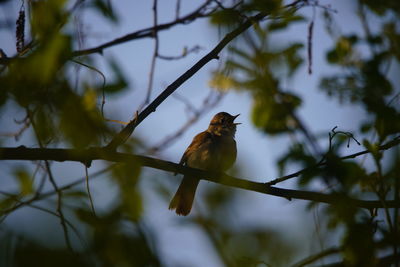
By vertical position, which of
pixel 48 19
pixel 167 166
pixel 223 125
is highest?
pixel 223 125

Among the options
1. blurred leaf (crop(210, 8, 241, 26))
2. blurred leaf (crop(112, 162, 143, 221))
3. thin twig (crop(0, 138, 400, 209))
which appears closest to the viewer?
blurred leaf (crop(112, 162, 143, 221))

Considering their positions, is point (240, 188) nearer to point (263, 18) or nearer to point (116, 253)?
point (116, 253)

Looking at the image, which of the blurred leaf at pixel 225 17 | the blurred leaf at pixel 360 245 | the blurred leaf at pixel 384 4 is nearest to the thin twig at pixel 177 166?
the blurred leaf at pixel 360 245

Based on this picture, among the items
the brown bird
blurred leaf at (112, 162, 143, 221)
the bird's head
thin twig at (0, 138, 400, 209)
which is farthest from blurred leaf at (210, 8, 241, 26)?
the bird's head

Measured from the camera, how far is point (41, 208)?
1497 millimetres

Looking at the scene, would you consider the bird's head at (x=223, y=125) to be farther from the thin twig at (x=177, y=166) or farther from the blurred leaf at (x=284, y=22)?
the blurred leaf at (x=284, y=22)

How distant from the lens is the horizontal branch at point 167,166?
1.79 metres

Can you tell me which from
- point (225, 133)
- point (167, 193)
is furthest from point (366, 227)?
point (225, 133)

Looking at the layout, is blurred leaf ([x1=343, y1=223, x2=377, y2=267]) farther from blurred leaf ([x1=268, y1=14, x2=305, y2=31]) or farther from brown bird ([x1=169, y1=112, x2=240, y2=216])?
brown bird ([x1=169, y1=112, x2=240, y2=216])

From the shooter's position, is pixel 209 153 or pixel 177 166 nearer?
pixel 177 166

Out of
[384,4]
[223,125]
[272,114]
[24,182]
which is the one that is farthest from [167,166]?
[223,125]

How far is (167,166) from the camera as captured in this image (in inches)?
122

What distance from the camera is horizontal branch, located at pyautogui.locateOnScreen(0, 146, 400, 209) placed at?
179 cm

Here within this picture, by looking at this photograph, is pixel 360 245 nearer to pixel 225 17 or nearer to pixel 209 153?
pixel 225 17
